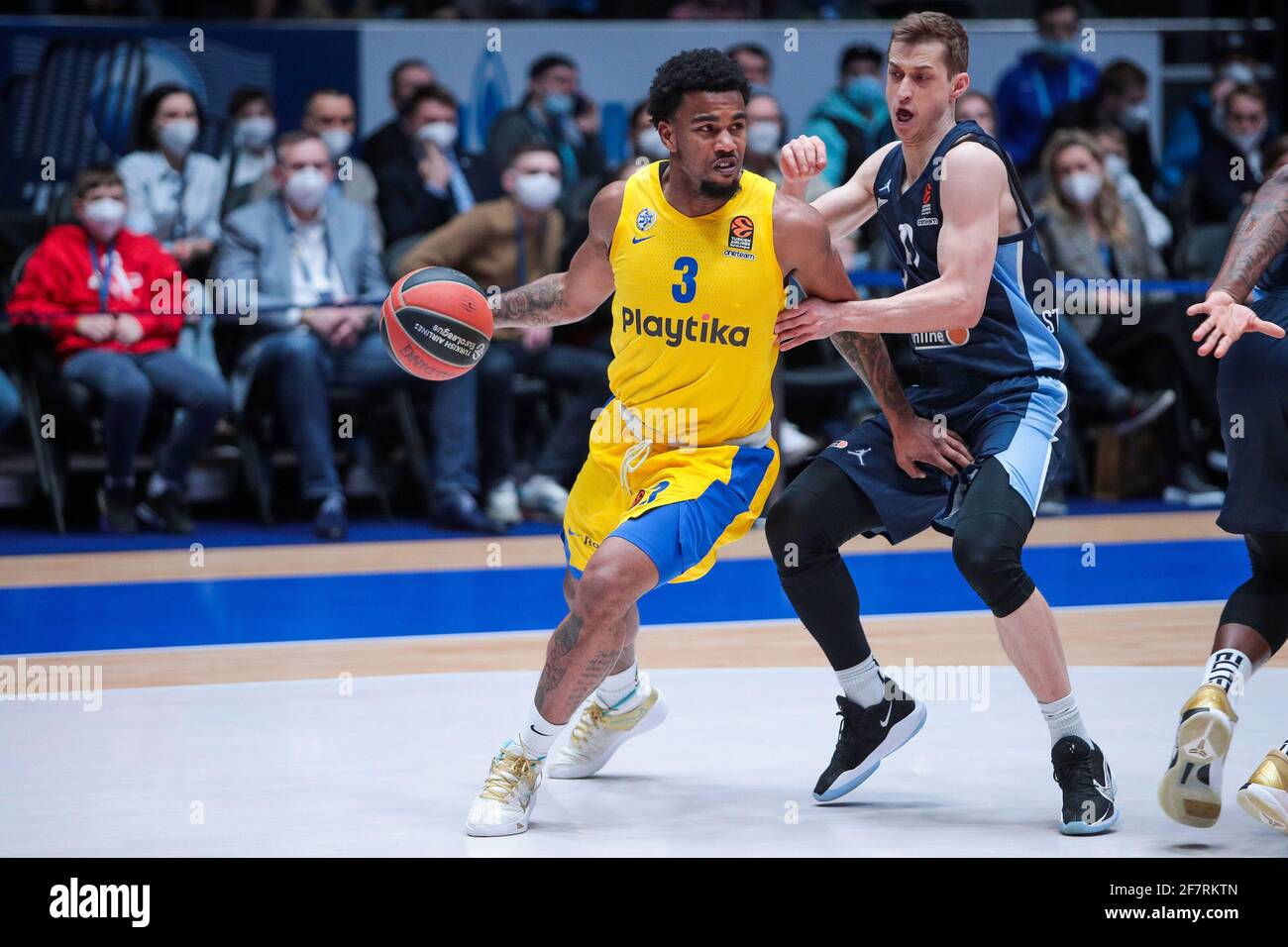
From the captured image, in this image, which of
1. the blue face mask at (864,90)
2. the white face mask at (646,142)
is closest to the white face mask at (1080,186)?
the blue face mask at (864,90)

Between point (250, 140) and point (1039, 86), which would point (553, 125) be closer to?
point (250, 140)

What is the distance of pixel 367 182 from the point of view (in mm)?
9164

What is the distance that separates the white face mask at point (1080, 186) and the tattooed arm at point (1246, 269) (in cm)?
554

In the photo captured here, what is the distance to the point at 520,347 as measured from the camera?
8.87 metres

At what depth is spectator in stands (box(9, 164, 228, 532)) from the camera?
27.0 feet

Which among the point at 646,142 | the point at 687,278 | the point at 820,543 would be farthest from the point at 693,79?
the point at 646,142

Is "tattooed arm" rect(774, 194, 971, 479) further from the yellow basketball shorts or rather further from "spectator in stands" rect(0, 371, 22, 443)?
"spectator in stands" rect(0, 371, 22, 443)

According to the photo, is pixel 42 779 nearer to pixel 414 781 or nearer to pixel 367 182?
pixel 414 781

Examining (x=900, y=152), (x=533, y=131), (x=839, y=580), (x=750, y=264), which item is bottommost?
(x=839, y=580)

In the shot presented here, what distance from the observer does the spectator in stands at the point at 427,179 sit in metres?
9.24

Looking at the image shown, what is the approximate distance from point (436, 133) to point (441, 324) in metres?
5.42

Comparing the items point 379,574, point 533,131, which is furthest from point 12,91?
point 379,574

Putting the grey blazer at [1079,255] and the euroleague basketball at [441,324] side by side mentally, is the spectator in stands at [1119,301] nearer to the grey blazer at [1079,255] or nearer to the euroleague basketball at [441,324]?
the grey blazer at [1079,255]
